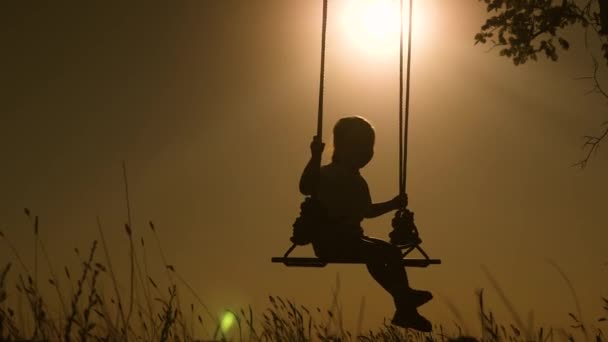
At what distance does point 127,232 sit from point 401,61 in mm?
4366

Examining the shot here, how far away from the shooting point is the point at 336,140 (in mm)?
7992

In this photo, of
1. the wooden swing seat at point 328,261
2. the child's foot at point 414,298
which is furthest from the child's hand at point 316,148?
the child's foot at point 414,298

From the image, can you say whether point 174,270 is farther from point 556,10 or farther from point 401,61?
point 556,10

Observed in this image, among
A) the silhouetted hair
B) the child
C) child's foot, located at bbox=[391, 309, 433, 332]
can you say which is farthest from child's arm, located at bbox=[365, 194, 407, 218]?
child's foot, located at bbox=[391, 309, 433, 332]

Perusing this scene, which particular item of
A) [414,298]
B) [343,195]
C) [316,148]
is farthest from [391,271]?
[316,148]

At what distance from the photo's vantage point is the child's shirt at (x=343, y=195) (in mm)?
7895

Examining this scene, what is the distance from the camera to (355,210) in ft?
26.2

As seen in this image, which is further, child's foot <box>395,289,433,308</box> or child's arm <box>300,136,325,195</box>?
child's foot <box>395,289,433,308</box>

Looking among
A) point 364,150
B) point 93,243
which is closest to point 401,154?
point 364,150

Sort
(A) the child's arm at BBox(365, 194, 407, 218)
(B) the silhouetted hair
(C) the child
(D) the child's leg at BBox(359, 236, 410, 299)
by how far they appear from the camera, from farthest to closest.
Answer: (A) the child's arm at BBox(365, 194, 407, 218)
(B) the silhouetted hair
(D) the child's leg at BBox(359, 236, 410, 299)
(C) the child

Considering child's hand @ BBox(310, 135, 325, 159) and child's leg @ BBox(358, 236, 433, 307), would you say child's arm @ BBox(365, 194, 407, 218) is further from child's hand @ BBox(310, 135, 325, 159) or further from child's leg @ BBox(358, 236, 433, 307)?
child's hand @ BBox(310, 135, 325, 159)

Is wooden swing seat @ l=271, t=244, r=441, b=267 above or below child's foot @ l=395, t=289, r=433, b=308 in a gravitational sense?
above

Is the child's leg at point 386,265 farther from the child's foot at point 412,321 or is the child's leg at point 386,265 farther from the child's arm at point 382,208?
the child's arm at point 382,208

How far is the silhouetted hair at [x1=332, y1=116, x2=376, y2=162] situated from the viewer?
25.7 feet
